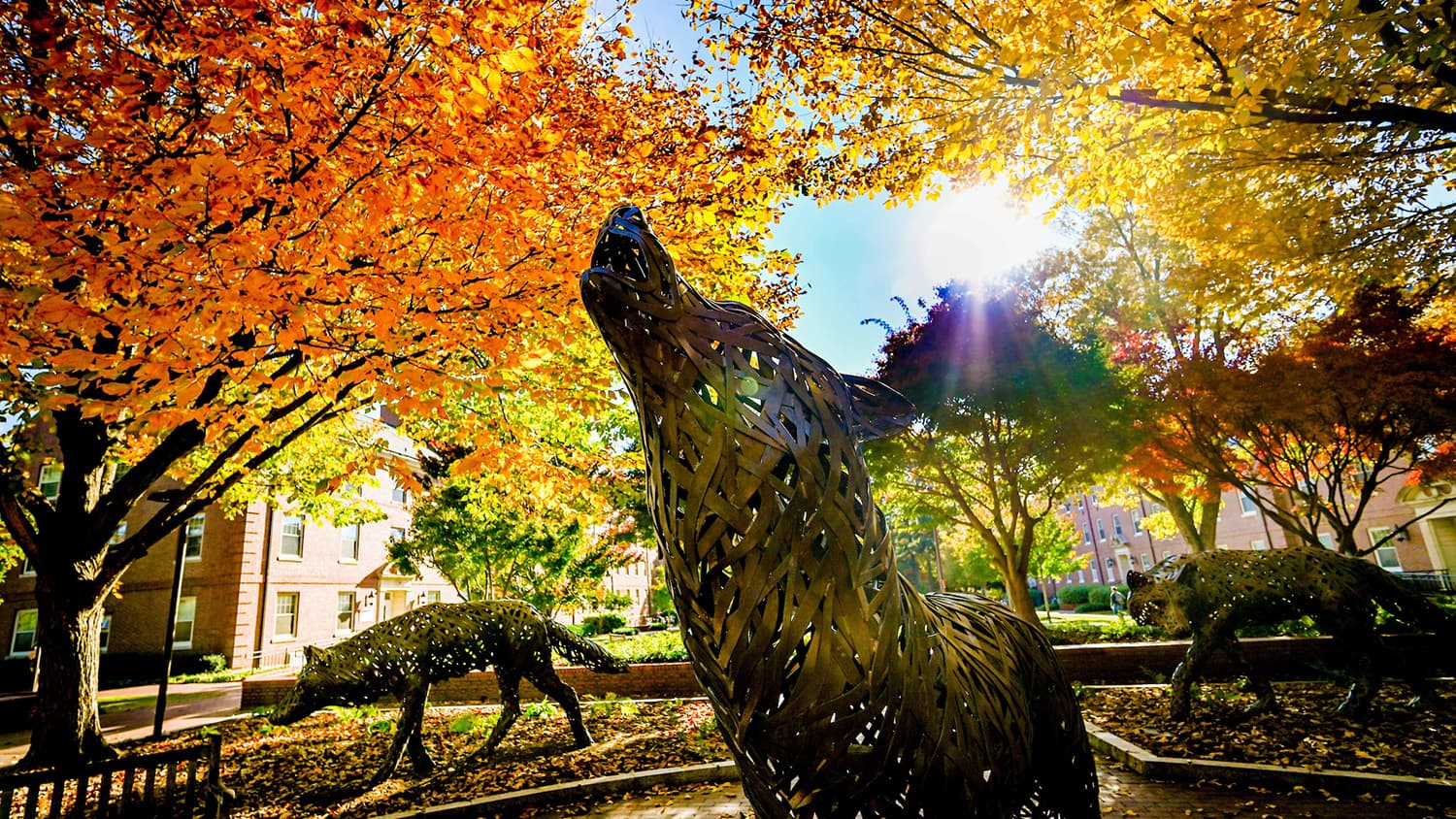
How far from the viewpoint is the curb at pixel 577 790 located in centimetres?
587

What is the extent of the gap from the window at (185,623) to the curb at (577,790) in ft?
83.2

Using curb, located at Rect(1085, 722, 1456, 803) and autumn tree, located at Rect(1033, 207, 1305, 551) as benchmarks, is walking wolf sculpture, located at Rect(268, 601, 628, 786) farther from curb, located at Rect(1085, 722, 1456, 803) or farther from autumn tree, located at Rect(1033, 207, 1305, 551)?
autumn tree, located at Rect(1033, 207, 1305, 551)

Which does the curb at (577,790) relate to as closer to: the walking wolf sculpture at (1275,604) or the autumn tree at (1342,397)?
the walking wolf sculpture at (1275,604)

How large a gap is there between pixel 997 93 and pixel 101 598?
42.6ft

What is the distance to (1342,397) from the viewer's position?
10062 millimetres

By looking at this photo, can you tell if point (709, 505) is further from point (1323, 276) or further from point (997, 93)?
point (1323, 276)

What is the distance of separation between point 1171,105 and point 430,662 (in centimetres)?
932

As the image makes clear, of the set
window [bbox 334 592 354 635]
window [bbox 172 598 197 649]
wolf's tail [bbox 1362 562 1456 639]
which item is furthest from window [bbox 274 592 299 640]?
wolf's tail [bbox 1362 562 1456 639]

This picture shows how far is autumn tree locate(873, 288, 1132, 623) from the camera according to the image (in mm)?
13156

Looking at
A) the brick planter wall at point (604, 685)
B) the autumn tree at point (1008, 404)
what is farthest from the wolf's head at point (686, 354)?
the autumn tree at point (1008, 404)

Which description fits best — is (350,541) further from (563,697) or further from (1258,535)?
(1258,535)

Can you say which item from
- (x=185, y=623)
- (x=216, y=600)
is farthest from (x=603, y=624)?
(x=185, y=623)

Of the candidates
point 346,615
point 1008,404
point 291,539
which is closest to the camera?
point 1008,404

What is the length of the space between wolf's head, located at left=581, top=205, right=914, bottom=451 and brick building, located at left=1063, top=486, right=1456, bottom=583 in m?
15.4
